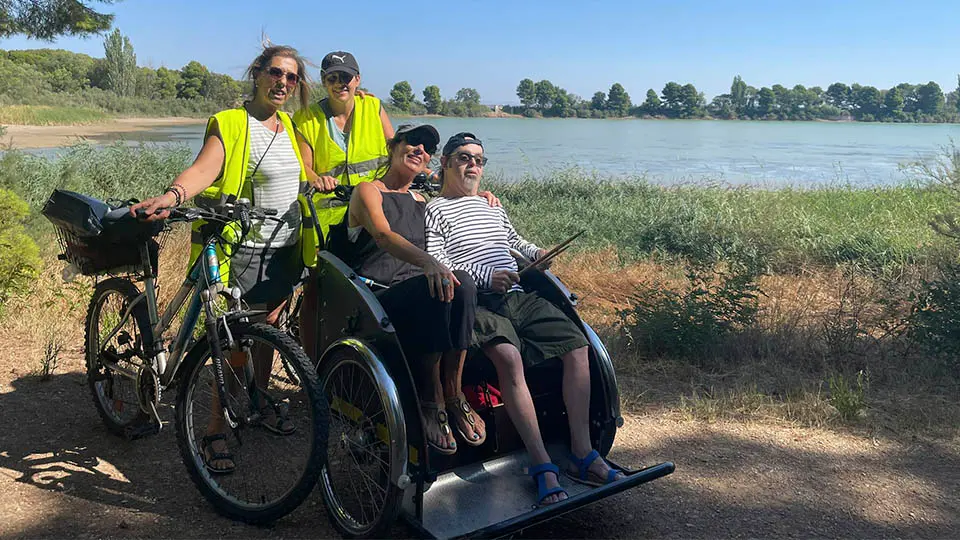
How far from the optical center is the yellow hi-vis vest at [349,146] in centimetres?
397

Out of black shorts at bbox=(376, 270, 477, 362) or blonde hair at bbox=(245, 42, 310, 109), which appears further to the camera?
blonde hair at bbox=(245, 42, 310, 109)

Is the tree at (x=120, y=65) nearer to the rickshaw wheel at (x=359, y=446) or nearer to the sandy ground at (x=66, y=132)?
the sandy ground at (x=66, y=132)

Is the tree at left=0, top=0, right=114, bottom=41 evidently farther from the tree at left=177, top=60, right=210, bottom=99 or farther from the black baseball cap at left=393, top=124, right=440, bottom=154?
the tree at left=177, top=60, right=210, bottom=99

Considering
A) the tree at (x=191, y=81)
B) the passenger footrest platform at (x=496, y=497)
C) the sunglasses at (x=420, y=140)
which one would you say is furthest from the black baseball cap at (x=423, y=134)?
the tree at (x=191, y=81)

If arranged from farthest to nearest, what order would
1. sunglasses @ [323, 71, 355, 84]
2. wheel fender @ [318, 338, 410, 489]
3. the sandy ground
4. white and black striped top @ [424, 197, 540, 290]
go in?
the sandy ground
sunglasses @ [323, 71, 355, 84]
white and black striped top @ [424, 197, 540, 290]
wheel fender @ [318, 338, 410, 489]

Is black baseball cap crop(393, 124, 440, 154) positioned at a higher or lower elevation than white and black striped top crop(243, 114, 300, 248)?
higher

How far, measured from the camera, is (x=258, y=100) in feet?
11.4

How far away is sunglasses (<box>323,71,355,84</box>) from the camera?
391 cm

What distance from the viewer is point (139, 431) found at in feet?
12.3

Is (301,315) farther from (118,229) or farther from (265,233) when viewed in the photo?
(118,229)

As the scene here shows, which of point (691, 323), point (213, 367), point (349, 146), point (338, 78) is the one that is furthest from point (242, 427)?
point (691, 323)

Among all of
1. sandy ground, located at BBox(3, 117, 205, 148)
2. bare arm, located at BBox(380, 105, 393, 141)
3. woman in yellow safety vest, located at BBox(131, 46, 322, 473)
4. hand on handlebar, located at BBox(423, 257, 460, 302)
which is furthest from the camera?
sandy ground, located at BBox(3, 117, 205, 148)

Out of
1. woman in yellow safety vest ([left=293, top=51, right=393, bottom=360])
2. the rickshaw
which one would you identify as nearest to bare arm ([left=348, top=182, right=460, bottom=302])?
the rickshaw

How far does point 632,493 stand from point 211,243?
2048 millimetres
